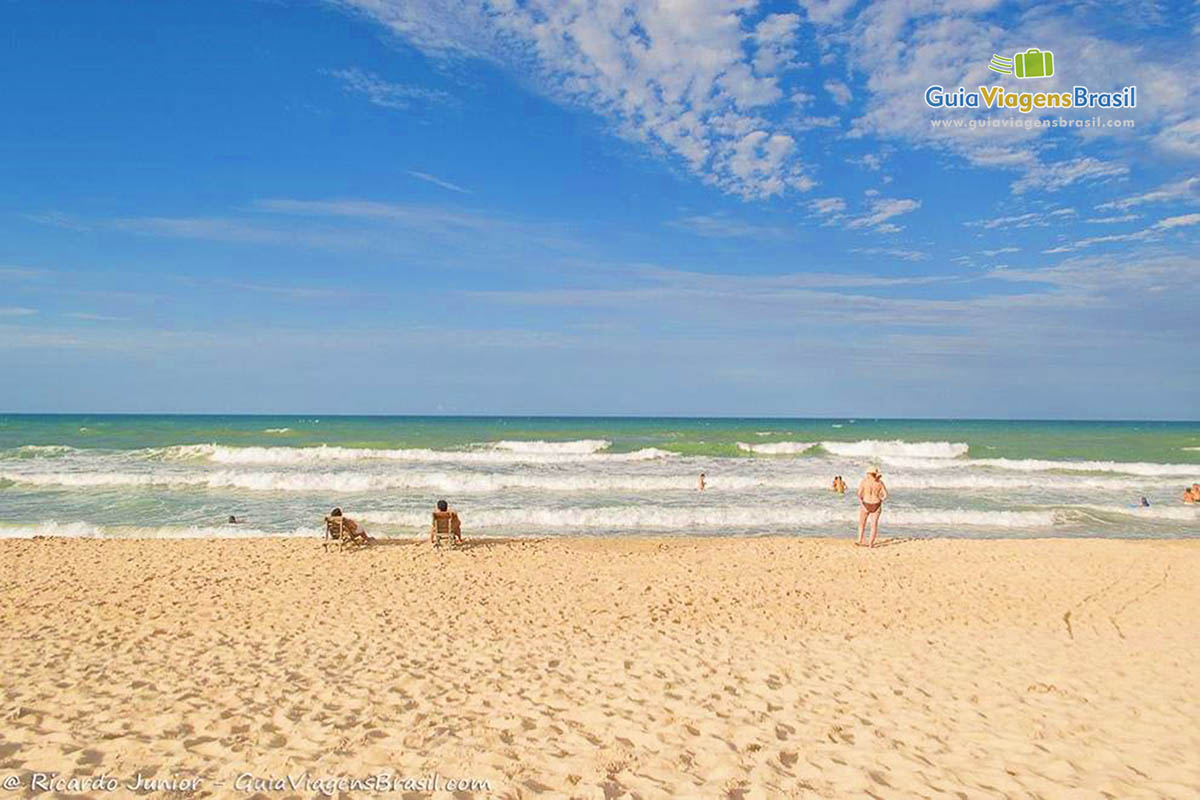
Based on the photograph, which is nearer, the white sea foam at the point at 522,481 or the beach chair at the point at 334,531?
the beach chair at the point at 334,531

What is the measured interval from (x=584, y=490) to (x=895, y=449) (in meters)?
25.3

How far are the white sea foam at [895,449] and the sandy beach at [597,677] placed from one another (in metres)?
27.8

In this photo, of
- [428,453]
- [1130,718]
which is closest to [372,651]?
[1130,718]

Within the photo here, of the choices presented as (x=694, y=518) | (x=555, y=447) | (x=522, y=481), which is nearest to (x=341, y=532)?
(x=694, y=518)

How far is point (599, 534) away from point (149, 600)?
9.42 meters

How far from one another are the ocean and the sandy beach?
5.35 meters

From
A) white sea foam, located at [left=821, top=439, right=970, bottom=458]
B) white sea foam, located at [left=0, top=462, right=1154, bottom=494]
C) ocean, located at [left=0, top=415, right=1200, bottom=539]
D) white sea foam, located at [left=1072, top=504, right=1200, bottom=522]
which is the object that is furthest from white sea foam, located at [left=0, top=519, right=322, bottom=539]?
white sea foam, located at [left=821, top=439, right=970, bottom=458]

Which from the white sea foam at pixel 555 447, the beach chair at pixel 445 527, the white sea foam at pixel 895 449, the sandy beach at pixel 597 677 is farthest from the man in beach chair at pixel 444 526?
the white sea foam at pixel 895 449

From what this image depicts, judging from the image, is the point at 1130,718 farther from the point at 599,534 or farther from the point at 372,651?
the point at 599,534

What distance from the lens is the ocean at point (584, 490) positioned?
17266mm

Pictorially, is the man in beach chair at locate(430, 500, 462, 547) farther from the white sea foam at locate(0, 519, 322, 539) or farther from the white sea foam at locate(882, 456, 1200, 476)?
the white sea foam at locate(882, 456, 1200, 476)

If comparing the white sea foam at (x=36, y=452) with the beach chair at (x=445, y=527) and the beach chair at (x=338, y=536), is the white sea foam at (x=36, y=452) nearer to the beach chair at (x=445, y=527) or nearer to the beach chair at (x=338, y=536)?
the beach chair at (x=338, y=536)

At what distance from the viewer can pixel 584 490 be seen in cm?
2334

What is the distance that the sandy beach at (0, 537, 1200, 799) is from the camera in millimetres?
4488
